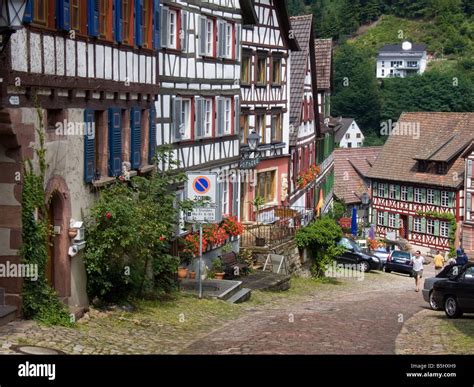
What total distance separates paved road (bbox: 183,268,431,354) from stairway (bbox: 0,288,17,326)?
2.71 meters

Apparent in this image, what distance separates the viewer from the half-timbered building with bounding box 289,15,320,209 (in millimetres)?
41441

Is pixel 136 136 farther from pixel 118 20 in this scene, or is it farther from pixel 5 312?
pixel 5 312

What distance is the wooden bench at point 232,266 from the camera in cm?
2789

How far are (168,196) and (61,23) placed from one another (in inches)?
202

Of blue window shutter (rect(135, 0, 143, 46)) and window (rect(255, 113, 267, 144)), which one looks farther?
window (rect(255, 113, 267, 144))

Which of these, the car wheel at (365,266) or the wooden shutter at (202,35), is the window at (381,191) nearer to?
the car wheel at (365,266)

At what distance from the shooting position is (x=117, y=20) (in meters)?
19.4

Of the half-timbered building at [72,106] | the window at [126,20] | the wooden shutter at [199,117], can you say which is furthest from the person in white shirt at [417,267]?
the window at [126,20]

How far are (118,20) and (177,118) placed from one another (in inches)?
270

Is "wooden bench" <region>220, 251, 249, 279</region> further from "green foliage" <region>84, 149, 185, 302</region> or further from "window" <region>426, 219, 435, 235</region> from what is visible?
"window" <region>426, 219, 435, 235</region>

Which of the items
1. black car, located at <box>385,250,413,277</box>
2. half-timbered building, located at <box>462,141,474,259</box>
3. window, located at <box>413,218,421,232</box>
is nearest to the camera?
black car, located at <box>385,250,413,277</box>

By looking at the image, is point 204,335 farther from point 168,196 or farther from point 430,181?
point 430,181

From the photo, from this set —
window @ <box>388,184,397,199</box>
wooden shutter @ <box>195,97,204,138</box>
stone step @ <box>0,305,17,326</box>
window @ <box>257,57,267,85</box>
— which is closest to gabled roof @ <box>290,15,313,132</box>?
window @ <box>257,57,267,85</box>
